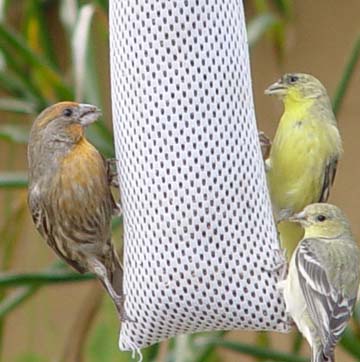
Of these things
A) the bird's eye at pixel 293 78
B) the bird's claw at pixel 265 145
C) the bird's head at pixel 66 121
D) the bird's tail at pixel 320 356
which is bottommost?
the bird's tail at pixel 320 356

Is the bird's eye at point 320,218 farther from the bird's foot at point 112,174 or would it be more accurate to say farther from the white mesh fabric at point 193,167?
the bird's foot at point 112,174

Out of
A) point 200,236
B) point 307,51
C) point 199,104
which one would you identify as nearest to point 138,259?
point 200,236

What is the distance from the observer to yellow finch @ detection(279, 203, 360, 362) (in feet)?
15.0

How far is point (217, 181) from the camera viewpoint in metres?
4.58

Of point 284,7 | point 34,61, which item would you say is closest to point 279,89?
point 34,61

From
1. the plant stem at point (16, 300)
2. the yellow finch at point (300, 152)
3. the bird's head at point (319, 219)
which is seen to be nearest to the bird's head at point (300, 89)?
the yellow finch at point (300, 152)

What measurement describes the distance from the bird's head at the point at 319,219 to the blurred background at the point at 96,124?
3.47ft

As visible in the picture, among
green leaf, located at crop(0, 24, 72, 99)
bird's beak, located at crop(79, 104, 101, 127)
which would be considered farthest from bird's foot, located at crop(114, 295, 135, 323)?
green leaf, located at crop(0, 24, 72, 99)

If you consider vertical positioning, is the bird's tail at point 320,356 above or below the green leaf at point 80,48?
below

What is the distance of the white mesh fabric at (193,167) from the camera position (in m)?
4.56

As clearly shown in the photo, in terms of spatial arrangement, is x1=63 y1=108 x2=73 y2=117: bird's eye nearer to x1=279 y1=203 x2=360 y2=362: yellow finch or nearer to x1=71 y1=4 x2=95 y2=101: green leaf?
x1=71 y1=4 x2=95 y2=101: green leaf

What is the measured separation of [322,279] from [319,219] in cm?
23

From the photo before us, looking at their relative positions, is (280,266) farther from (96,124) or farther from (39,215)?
(96,124)

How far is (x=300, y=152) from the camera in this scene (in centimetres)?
502
